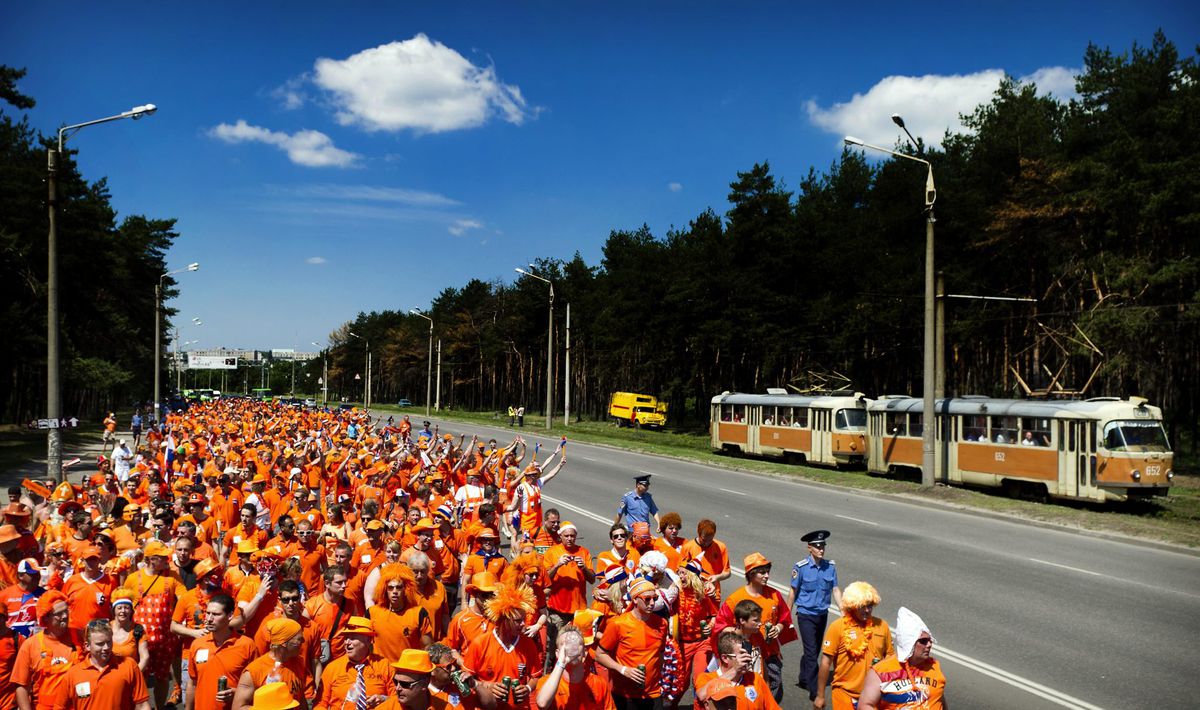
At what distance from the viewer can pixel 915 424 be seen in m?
26.5

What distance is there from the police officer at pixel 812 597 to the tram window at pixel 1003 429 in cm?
1692

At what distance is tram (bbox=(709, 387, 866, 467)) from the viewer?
97.7ft

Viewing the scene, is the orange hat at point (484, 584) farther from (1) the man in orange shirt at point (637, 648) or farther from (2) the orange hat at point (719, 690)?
(2) the orange hat at point (719, 690)

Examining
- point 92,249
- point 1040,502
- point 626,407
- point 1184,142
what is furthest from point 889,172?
point 92,249

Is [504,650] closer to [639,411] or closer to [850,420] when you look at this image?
[850,420]

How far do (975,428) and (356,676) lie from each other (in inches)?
863

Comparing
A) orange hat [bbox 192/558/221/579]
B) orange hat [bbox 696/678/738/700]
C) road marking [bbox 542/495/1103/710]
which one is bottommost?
road marking [bbox 542/495/1103/710]

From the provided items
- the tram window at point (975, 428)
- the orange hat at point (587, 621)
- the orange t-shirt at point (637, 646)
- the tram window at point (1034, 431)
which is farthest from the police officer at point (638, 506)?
the tram window at point (975, 428)

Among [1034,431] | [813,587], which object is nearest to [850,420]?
[1034,431]

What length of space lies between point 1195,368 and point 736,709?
134ft

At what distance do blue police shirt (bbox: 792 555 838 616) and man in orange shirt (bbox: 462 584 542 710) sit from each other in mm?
3026

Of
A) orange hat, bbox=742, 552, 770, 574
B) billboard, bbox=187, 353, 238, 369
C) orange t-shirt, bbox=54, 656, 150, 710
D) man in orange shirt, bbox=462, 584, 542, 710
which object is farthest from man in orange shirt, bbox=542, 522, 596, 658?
billboard, bbox=187, 353, 238, 369

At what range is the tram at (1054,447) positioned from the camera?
19906 millimetres

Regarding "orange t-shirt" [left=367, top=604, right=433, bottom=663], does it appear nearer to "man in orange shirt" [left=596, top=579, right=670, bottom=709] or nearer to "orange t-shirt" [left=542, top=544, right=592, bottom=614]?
"man in orange shirt" [left=596, top=579, right=670, bottom=709]
